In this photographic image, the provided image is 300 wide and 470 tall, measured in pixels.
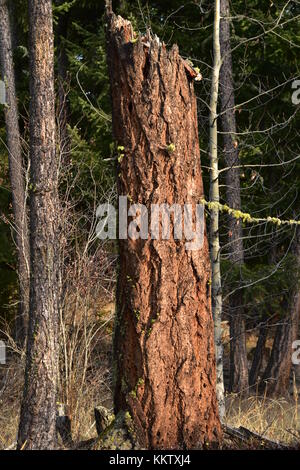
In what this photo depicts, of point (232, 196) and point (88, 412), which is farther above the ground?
point (232, 196)

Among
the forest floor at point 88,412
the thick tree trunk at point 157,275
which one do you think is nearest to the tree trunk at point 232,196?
the forest floor at point 88,412

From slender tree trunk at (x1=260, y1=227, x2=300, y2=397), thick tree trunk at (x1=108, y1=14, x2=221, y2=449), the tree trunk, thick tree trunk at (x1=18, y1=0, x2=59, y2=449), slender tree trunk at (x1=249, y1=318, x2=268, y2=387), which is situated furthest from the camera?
slender tree trunk at (x1=249, y1=318, x2=268, y2=387)

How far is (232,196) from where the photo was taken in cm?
1266

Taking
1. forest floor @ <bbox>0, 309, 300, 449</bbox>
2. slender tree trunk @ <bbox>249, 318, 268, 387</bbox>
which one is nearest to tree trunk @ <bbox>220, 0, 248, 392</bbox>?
forest floor @ <bbox>0, 309, 300, 449</bbox>

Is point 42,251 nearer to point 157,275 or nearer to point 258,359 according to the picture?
point 157,275

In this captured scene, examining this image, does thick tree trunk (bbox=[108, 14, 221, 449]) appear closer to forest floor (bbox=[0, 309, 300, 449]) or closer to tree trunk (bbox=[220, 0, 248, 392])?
forest floor (bbox=[0, 309, 300, 449])

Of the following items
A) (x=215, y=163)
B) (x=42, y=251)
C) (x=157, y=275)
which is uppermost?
(x=215, y=163)

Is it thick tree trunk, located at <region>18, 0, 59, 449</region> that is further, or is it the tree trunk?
the tree trunk

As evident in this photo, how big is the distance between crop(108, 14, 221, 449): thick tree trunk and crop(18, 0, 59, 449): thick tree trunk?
108 inches

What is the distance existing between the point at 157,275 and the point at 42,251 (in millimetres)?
3347

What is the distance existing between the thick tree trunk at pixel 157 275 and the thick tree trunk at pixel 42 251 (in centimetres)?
274

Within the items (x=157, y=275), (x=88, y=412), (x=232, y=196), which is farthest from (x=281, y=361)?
(x=157, y=275)

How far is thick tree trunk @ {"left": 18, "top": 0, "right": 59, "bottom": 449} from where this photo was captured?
7906mm
